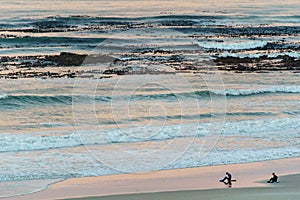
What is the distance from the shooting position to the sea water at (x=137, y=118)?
65.2 ft

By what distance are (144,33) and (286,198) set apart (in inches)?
1512

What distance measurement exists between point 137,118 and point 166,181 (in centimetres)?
840

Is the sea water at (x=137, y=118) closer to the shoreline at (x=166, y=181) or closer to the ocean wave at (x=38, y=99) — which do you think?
the ocean wave at (x=38, y=99)

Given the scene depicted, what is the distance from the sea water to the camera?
65.2 ft

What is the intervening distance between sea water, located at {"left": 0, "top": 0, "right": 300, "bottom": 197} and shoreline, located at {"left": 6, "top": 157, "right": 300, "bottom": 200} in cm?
50

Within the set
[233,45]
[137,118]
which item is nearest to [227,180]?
[137,118]

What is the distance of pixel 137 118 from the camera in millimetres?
25938

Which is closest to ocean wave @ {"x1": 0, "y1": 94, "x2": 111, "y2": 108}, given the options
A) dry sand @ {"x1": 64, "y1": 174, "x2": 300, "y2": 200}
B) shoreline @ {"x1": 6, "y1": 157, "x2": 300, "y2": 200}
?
shoreline @ {"x1": 6, "y1": 157, "x2": 300, "y2": 200}

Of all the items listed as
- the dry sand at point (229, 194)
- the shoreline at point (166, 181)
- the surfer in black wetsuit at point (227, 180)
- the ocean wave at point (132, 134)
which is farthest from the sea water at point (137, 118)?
the dry sand at point (229, 194)

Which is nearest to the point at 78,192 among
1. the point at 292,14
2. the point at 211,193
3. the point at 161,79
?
the point at 211,193

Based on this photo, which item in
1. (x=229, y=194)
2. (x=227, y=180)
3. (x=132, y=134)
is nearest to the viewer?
(x=229, y=194)

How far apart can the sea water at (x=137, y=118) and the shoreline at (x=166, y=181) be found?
0.50 meters

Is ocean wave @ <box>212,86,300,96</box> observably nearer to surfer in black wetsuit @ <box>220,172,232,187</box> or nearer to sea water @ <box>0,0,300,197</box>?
sea water @ <box>0,0,300,197</box>

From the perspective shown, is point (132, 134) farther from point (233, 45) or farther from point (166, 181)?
point (233, 45)
